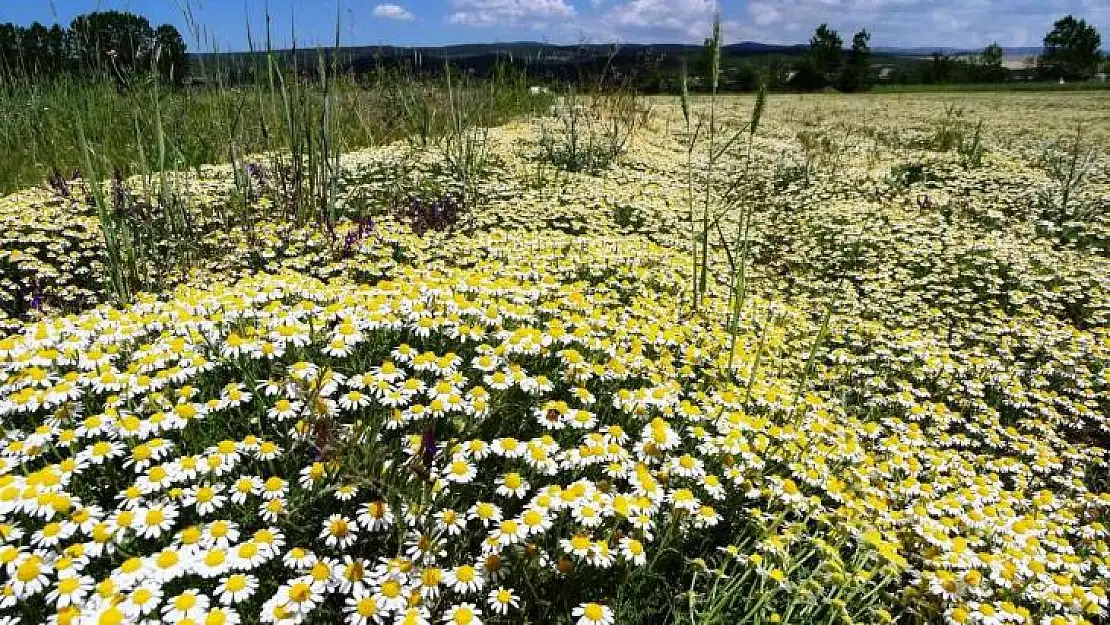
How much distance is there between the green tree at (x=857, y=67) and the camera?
41.4 meters

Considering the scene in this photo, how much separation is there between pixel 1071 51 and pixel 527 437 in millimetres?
84714

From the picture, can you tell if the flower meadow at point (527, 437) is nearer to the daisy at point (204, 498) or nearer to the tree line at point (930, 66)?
the daisy at point (204, 498)

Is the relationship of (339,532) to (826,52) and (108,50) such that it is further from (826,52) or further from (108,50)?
(826,52)

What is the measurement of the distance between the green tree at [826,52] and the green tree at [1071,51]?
20.6m

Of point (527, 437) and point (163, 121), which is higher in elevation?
point (163, 121)

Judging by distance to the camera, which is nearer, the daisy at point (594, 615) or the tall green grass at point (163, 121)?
the daisy at point (594, 615)

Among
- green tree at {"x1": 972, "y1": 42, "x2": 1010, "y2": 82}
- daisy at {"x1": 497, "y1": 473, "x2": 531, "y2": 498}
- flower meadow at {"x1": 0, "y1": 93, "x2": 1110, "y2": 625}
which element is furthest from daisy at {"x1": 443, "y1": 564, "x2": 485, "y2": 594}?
green tree at {"x1": 972, "y1": 42, "x2": 1010, "y2": 82}

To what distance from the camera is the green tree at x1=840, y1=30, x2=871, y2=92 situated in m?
41.4

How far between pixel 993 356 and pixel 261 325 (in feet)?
14.5

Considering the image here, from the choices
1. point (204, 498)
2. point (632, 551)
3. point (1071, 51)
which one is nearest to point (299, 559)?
point (204, 498)

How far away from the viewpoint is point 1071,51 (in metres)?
64.2

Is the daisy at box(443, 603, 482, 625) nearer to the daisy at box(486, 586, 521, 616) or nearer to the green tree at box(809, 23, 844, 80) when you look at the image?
the daisy at box(486, 586, 521, 616)

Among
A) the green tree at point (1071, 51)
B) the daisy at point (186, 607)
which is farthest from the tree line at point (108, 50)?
the green tree at point (1071, 51)

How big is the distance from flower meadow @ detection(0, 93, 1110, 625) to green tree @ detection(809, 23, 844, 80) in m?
49.0
